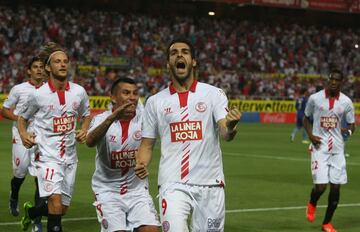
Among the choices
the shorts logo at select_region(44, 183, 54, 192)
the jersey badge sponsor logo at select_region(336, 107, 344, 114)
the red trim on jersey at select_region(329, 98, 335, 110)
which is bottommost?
the shorts logo at select_region(44, 183, 54, 192)

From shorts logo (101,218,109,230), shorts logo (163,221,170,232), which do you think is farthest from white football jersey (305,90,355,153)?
shorts logo (163,221,170,232)

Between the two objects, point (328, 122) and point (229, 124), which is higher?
point (229, 124)

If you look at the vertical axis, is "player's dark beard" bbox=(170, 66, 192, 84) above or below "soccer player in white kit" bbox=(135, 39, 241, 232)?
above

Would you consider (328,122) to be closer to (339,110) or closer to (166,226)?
(339,110)

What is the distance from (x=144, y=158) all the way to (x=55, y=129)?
9.47 feet

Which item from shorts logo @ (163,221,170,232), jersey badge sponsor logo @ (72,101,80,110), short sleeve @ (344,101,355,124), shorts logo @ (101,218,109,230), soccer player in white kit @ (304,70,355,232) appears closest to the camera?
shorts logo @ (163,221,170,232)

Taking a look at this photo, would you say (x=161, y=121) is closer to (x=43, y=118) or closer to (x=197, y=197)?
(x=197, y=197)

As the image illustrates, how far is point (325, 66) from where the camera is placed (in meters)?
58.4

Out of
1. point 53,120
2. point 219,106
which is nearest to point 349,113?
point 53,120

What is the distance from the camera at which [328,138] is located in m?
12.6

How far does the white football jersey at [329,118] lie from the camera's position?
1257 centimetres

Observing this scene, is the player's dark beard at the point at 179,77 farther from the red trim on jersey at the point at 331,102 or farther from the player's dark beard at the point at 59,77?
the red trim on jersey at the point at 331,102

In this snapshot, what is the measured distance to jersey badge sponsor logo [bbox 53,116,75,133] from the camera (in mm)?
9977

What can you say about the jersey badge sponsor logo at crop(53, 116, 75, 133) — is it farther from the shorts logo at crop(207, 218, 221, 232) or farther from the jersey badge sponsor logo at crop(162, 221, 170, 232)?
the shorts logo at crop(207, 218, 221, 232)
